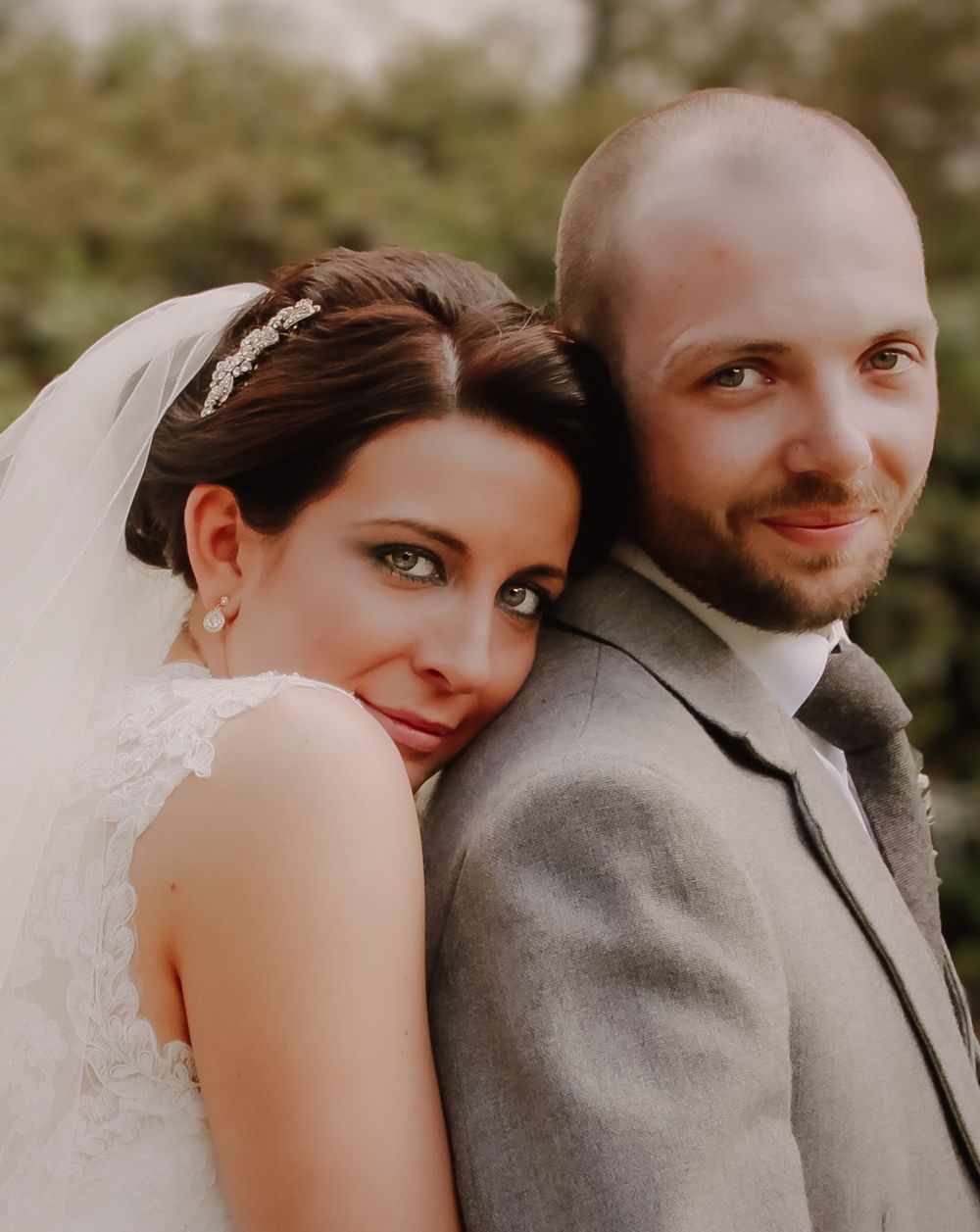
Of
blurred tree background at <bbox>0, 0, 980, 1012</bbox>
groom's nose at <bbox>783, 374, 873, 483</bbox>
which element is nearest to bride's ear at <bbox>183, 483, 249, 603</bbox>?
groom's nose at <bbox>783, 374, 873, 483</bbox>

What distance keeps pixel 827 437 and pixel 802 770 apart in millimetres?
493

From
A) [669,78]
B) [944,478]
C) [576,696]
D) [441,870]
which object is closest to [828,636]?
[576,696]

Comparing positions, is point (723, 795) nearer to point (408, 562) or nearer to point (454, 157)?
point (408, 562)

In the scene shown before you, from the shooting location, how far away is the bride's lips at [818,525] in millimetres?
2033

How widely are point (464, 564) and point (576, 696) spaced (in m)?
0.28

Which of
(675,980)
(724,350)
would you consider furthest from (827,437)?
(675,980)

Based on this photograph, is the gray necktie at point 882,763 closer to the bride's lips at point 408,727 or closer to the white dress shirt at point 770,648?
the white dress shirt at point 770,648

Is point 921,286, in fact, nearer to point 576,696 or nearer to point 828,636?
point 828,636

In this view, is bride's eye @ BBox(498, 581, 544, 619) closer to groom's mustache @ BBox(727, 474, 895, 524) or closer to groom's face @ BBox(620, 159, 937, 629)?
groom's face @ BBox(620, 159, 937, 629)

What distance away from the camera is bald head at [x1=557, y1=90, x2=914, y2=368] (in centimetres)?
204

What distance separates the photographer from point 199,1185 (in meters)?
1.87

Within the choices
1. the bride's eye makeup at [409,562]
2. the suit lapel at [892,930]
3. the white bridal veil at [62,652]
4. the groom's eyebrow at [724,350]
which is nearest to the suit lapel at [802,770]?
the suit lapel at [892,930]

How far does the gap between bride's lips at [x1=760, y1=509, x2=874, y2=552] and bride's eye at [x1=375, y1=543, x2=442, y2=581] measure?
20.1 inches

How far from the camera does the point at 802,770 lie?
2.01 m
